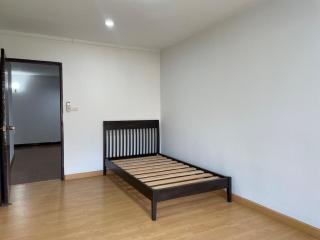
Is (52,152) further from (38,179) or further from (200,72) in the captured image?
(200,72)

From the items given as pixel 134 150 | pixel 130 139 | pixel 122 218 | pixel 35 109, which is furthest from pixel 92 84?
pixel 35 109

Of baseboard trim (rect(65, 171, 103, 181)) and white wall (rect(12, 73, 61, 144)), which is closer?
baseboard trim (rect(65, 171, 103, 181))

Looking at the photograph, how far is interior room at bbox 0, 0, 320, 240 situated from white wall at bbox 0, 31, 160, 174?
0.02m

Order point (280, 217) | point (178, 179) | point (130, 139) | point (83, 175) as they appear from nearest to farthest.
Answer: point (280, 217)
point (178, 179)
point (83, 175)
point (130, 139)

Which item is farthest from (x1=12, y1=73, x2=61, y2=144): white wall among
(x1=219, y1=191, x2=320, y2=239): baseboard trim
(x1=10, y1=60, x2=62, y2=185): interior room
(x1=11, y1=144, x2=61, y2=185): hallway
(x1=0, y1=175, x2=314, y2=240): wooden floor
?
(x1=219, y1=191, x2=320, y2=239): baseboard trim

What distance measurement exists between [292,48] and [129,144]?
3.27m

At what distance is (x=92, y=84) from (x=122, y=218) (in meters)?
2.56

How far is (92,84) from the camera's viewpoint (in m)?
4.47

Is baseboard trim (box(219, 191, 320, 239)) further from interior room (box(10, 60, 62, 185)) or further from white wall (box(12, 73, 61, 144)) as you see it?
white wall (box(12, 73, 61, 144))

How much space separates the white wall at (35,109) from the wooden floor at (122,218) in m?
4.96

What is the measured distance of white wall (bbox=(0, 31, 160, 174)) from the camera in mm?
4090

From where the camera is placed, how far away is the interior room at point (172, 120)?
98.9 inches

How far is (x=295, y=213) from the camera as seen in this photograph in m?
2.57

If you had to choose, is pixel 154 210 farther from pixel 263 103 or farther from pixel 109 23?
pixel 109 23
